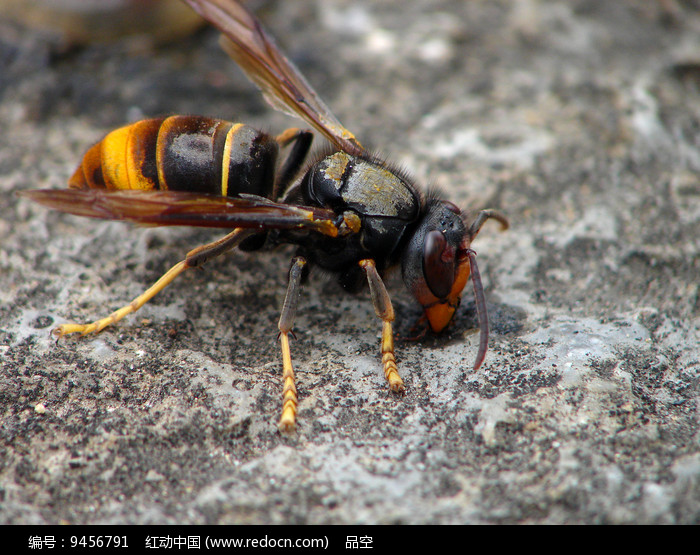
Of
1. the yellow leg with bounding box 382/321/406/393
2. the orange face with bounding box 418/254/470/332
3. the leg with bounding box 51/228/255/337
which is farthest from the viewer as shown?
the leg with bounding box 51/228/255/337

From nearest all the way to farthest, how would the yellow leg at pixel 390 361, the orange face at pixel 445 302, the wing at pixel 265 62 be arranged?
the yellow leg at pixel 390 361
the orange face at pixel 445 302
the wing at pixel 265 62

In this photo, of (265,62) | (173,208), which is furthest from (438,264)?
(265,62)

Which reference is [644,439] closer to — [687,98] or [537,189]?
[537,189]

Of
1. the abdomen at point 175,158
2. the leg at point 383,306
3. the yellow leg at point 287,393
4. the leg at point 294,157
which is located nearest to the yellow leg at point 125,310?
the abdomen at point 175,158

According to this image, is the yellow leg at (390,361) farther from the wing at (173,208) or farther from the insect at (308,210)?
the wing at (173,208)

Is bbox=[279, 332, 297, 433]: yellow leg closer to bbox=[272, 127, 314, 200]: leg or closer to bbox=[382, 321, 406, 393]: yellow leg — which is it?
bbox=[382, 321, 406, 393]: yellow leg

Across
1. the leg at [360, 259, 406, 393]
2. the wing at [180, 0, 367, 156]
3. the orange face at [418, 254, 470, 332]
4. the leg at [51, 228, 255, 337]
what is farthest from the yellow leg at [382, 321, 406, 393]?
the wing at [180, 0, 367, 156]

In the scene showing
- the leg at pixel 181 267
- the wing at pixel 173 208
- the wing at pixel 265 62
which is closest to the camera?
the wing at pixel 173 208
